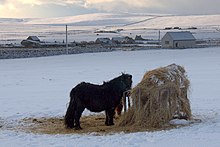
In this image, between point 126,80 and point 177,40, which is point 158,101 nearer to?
point 126,80

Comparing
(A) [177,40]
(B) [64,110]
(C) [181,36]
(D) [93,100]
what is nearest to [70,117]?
(D) [93,100]

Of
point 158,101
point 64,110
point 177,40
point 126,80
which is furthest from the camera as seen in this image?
point 177,40

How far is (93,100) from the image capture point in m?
11.6

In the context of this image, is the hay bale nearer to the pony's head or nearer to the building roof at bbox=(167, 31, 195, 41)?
the pony's head

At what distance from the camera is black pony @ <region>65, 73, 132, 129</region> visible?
1155cm

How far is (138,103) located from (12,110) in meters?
4.97

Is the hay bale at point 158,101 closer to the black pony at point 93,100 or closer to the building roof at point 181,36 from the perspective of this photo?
the black pony at point 93,100

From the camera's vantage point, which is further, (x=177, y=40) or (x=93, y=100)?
(x=177, y=40)

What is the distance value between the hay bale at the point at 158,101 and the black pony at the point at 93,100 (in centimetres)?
46

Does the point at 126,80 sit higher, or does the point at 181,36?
the point at 181,36

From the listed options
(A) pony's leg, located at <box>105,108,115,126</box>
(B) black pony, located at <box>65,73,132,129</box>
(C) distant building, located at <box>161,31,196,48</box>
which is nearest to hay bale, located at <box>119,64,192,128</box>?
(A) pony's leg, located at <box>105,108,115,126</box>

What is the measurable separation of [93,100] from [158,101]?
1.62 metres

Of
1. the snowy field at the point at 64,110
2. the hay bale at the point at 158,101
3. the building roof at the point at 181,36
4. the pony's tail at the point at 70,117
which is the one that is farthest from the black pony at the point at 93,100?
the building roof at the point at 181,36

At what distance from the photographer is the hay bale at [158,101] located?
11180 millimetres
